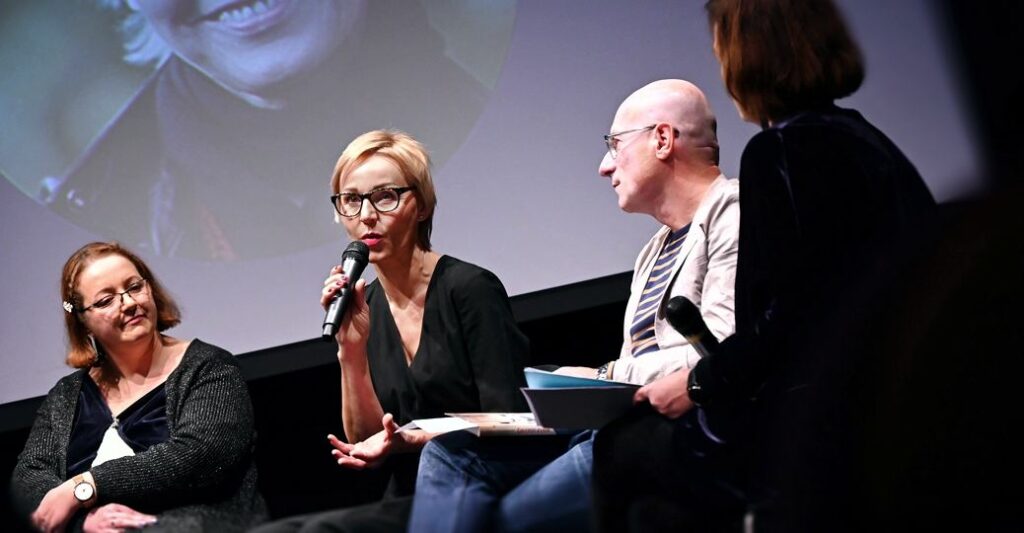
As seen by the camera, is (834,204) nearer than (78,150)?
Yes

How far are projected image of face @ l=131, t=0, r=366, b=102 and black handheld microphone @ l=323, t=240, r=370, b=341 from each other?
4.66ft

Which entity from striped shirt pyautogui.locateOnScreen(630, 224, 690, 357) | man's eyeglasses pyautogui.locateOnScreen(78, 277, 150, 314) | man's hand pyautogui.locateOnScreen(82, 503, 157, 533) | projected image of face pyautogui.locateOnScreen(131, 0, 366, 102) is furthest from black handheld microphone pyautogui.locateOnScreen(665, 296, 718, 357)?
projected image of face pyautogui.locateOnScreen(131, 0, 366, 102)

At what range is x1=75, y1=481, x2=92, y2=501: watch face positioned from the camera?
2549 millimetres

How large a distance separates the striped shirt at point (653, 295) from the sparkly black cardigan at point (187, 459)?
1.00 meters

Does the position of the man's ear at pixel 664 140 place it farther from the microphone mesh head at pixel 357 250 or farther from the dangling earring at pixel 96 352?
the dangling earring at pixel 96 352

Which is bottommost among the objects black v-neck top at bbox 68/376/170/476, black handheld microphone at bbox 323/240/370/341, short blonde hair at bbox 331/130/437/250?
black v-neck top at bbox 68/376/170/476

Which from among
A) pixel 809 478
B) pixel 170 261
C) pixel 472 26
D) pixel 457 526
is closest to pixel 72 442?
pixel 170 261

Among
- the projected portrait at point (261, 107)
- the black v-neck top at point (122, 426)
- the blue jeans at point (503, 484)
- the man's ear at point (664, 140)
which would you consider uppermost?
the projected portrait at point (261, 107)

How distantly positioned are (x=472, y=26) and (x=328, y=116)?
23.3 inches

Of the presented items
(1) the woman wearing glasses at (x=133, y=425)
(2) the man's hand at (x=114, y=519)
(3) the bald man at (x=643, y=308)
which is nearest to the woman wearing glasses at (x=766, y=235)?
(3) the bald man at (x=643, y=308)

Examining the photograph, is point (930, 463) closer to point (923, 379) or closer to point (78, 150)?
point (923, 379)

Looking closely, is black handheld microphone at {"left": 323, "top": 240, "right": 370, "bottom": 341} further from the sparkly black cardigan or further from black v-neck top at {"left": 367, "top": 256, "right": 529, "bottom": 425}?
the sparkly black cardigan

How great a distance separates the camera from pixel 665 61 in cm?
331

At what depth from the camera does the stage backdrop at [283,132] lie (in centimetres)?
335
